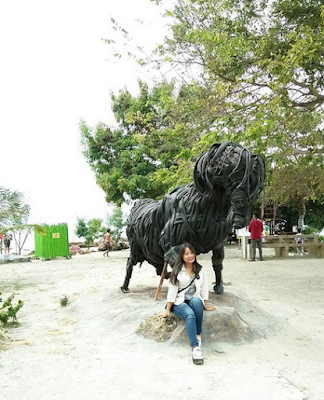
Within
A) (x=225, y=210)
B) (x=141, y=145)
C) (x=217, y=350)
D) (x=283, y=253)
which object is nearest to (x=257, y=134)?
(x=225, y=210)

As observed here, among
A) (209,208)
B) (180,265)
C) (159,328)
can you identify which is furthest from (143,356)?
(209,208)

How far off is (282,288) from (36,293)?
17.1ft

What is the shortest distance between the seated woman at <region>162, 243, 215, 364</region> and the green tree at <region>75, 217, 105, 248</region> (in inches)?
966

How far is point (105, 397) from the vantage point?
3.19 metres

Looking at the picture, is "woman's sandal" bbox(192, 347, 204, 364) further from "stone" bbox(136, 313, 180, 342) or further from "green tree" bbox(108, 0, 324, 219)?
"green tree" bbox(108, 0, 324, 219)

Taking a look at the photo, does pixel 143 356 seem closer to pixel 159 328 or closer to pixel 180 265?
pixel 159 328

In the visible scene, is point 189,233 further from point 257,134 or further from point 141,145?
point 141,145

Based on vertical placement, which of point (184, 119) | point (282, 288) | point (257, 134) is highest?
point (184, 119)

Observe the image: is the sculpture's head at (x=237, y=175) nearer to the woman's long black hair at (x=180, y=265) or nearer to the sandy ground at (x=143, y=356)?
the woman's long black hair at (x=180, y=265)

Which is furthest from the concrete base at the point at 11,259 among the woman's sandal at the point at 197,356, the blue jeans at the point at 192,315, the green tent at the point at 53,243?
the woman's sandal at the point at 197,356

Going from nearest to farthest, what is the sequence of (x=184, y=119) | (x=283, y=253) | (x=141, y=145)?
(x=184, y=119), (x=283, y=253), (x=141, y=145)

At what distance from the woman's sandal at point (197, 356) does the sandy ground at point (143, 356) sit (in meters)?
0.06

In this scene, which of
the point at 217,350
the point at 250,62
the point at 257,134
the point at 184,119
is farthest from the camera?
the point at 184,119

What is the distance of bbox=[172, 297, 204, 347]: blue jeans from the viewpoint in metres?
4.09
